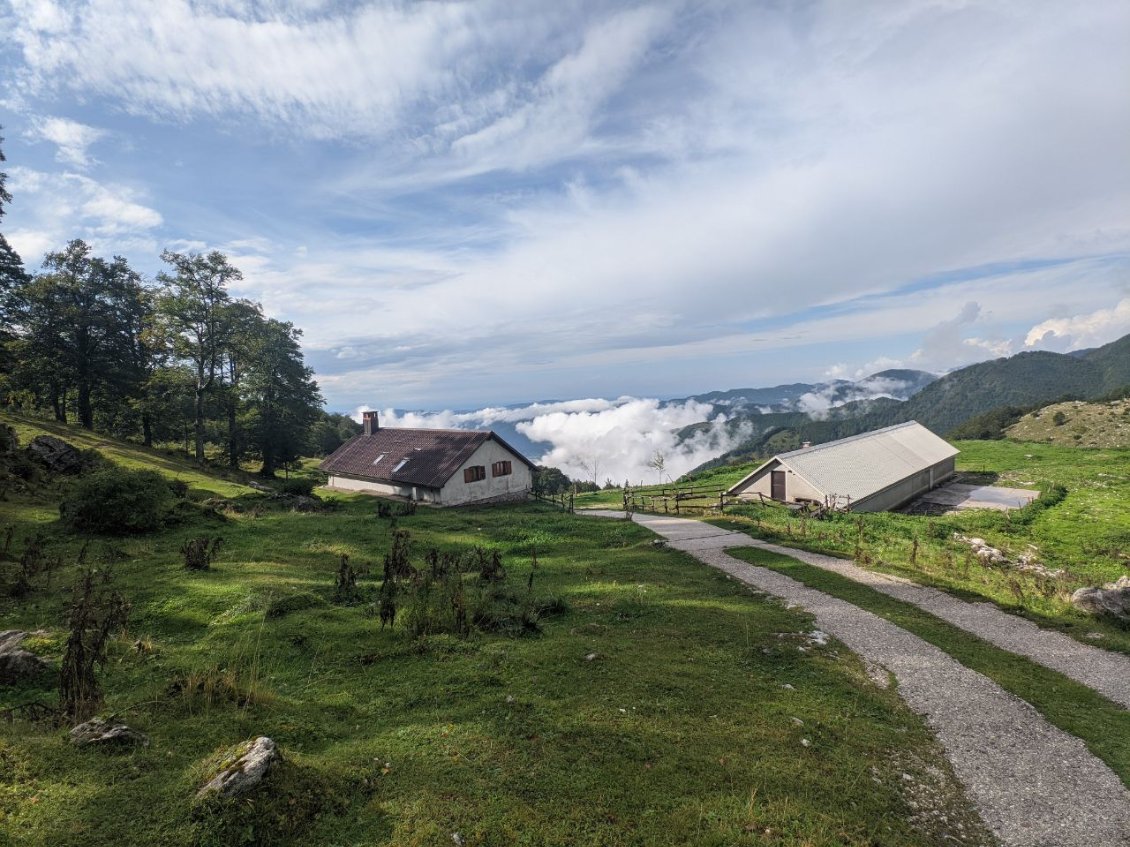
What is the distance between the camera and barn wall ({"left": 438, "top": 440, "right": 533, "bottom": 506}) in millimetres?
42594

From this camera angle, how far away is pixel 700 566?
65.7 ft

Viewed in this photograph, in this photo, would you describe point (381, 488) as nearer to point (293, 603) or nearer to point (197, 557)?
point (197, 557)

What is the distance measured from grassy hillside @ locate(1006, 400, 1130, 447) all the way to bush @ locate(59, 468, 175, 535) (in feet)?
327

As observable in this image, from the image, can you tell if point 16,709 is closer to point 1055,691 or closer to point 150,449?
point 1055,691

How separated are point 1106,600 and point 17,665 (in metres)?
23.1

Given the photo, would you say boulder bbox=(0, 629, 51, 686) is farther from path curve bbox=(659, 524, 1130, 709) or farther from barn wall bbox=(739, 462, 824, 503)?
barn wall bbox=(739, 462, 824, 503)

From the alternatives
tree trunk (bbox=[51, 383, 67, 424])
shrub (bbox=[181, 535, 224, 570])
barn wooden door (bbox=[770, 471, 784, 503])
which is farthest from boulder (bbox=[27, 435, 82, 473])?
barn wooden door (bbox=[770, 471, 784, 503])

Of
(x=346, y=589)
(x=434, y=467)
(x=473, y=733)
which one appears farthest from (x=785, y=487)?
(x=473, y=733)

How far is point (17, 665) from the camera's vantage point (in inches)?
284

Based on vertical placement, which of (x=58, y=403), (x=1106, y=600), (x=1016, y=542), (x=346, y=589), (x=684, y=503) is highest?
(x=58, y=403)

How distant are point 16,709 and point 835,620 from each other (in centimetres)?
1559

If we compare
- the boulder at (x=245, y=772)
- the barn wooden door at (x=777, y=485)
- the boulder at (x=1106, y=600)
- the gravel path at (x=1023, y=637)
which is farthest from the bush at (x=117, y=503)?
the barn wooden door at (x=777, y=485)

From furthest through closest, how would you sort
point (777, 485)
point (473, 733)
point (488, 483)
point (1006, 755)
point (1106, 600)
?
point (488, 483), point (777, 485), point (1106, 600), point (1006, 755), point (473, 733)

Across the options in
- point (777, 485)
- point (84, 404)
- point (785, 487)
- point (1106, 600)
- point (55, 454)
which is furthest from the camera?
point (84, 404)
